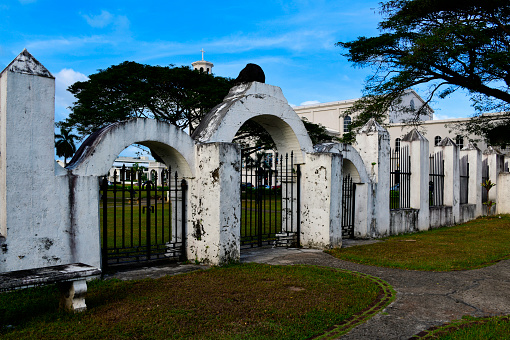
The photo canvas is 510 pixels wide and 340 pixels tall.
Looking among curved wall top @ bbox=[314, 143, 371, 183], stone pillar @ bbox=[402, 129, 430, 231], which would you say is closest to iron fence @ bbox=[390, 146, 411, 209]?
stone pillar @ bbox=[402, 129, 430, 231]

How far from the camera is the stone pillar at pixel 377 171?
34.5ft

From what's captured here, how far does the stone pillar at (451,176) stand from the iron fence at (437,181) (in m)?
0.13

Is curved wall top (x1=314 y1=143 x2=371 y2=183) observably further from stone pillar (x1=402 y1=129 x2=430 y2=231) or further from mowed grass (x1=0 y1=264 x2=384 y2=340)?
mowed grass (x1=0 y1=264 x2=384 y2=340)

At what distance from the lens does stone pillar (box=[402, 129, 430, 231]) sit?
40.6 ft

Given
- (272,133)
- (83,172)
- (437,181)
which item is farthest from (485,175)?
(83,172)

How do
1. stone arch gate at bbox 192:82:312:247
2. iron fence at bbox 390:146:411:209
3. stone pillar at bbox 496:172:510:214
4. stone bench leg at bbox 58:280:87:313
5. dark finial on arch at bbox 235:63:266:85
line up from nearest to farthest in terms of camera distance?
stone bench leg at bbox 58:280:87:313, stone arch gate at bbox 192:82:312:247, dark finial on arch at bbox 235:63:266:85, iron fence at bbox 390:146:411:209, stone pillar at bbox 496:172:510:214

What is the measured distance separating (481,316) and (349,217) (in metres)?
6.11

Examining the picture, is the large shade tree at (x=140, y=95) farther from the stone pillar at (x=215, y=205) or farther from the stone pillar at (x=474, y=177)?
the stone pillar at (x=215, y=205)

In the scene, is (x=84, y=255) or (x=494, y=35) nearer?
(x=84, y=255)

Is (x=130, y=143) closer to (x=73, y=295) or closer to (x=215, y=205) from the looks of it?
(x=215, y=205)

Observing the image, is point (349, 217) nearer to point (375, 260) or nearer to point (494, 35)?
point (375, 260)

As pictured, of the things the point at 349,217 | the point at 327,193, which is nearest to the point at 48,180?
the point at 327,193

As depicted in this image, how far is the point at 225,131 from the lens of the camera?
7.21 meters

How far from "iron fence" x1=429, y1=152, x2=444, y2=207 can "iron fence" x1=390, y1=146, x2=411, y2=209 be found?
6.75 ft
